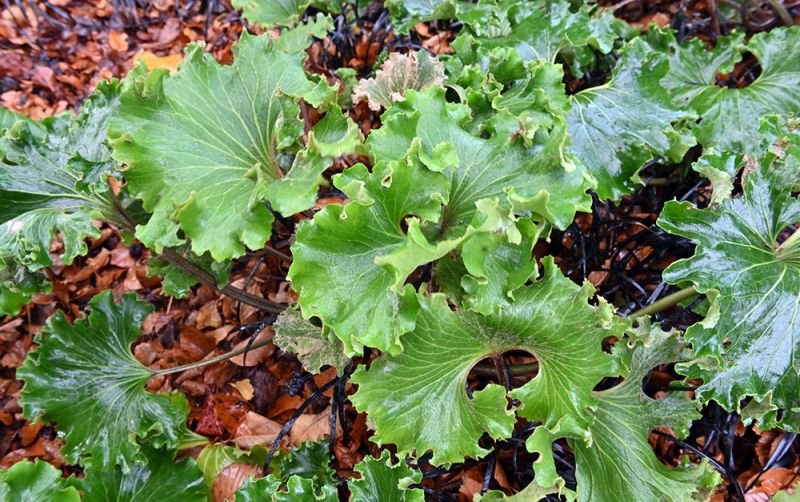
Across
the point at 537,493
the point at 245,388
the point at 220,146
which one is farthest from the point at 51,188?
the point at 537,493

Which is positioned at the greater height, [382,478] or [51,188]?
[51,188]

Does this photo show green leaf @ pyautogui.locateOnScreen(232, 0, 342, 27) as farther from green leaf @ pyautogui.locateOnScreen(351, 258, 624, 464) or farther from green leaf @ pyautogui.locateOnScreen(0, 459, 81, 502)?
green leaf @ pyautogui.locateOnScreen(0, 459, 81, 502)

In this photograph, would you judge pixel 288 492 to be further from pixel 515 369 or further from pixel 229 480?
pixel 515 369

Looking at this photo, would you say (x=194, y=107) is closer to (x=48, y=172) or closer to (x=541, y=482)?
(x=48, y=172)

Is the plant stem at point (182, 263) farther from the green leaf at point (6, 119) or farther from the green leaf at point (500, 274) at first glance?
the green leaf at point (6, 119)

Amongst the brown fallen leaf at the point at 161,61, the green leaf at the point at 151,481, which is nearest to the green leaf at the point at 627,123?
the green leaf at the point at 151,481

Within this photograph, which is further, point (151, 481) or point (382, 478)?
point (151, 481)

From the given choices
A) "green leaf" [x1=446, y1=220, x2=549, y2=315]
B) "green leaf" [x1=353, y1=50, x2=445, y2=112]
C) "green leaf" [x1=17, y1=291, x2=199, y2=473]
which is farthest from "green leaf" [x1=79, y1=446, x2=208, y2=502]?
"green leaf" [x1=353, y1=50, x2=445, y2=112]
